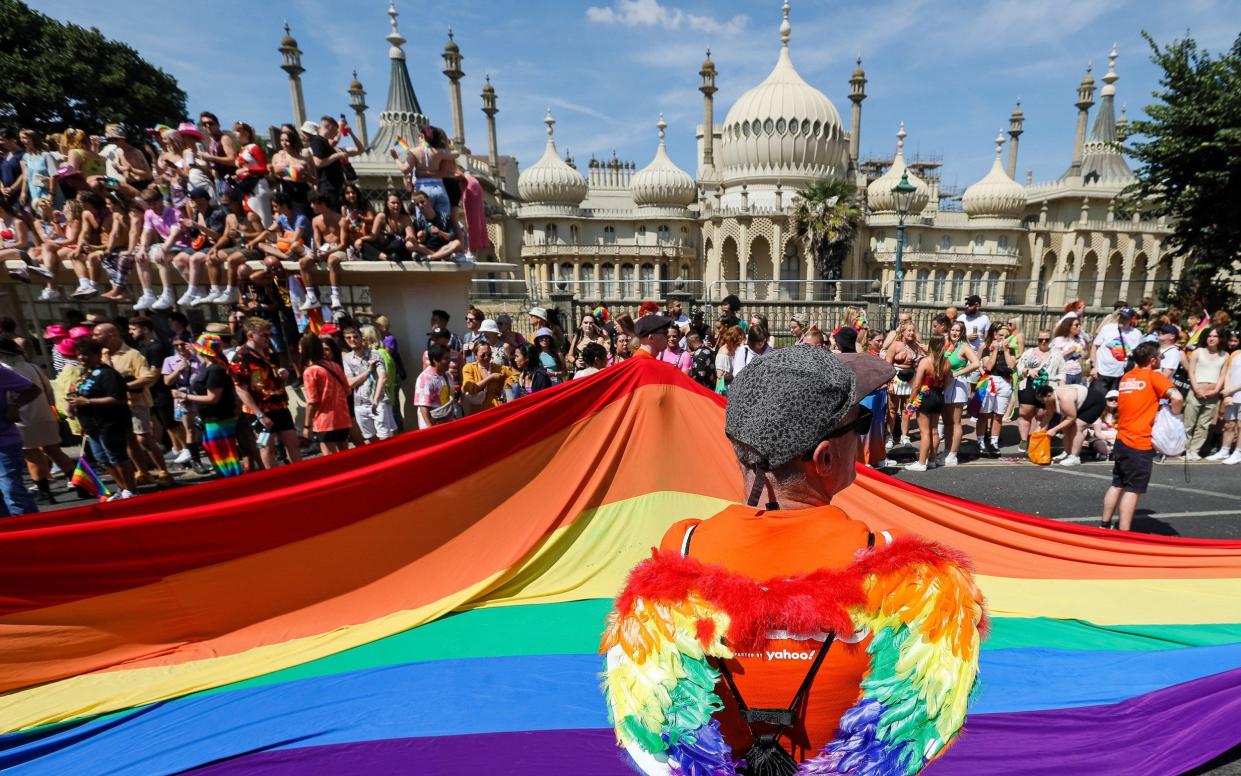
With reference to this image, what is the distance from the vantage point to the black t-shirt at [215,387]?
5758 millimetres

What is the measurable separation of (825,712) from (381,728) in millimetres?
2485

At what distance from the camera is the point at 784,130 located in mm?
42625

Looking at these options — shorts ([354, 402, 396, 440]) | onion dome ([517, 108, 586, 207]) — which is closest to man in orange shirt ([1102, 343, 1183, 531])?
shorts ([354, 402, 396, 440])

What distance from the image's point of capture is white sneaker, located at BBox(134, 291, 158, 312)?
934 cm

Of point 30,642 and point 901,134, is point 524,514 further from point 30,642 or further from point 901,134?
point 901,134

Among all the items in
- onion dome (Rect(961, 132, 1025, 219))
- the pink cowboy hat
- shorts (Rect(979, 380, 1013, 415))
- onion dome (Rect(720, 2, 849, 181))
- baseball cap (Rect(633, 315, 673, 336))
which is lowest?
shorts (Rect(979, 380, 1013, 415))

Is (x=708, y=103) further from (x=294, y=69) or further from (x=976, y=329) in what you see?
(x=976, y=329)

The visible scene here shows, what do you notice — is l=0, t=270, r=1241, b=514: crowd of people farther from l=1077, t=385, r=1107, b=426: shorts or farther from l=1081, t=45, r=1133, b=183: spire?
l=1081, t=45, r=1133, b=183: spire

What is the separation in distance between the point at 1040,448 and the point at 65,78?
4963 cm

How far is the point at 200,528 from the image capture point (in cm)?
337

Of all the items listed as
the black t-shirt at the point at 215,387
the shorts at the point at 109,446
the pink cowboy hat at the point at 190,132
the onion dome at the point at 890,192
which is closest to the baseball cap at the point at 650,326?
the black t-shirt at the point at 215,387

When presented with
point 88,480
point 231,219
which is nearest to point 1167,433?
point 88,480

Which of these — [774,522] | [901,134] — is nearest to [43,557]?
[774,522]

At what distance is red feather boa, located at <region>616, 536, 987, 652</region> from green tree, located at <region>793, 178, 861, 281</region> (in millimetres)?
36204
